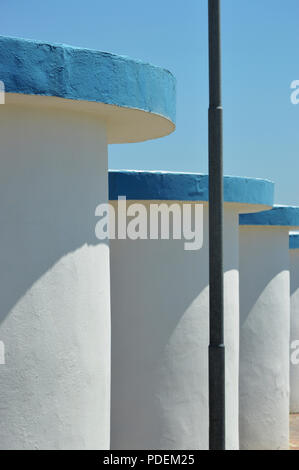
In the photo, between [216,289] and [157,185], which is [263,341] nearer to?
[157,185]

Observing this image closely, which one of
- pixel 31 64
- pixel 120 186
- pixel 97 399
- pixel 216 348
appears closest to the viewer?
pixel 31 64

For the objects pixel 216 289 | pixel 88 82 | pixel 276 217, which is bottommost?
pixel 216 289

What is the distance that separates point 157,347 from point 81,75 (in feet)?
16.7

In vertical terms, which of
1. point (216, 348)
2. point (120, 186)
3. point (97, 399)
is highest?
point (120, 186)

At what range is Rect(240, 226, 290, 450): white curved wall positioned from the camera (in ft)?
47.7

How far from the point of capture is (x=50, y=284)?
5.97m

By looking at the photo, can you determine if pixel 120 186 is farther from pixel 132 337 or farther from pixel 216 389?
pixel 216 389

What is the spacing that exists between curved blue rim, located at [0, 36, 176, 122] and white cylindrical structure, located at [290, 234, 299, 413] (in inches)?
545

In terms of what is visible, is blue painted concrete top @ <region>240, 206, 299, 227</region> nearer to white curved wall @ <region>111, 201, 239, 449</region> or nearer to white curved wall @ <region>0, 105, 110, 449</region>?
white curved wall @ <region>111, 201, 239, 449</region>

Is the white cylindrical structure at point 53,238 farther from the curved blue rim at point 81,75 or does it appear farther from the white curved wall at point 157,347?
the white curved wall at point 157,347

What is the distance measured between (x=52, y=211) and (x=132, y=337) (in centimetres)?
437

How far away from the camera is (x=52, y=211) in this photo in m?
6.00

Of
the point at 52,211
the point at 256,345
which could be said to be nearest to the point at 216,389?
the point at 52,211

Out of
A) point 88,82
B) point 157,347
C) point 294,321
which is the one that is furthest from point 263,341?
point 88,82
